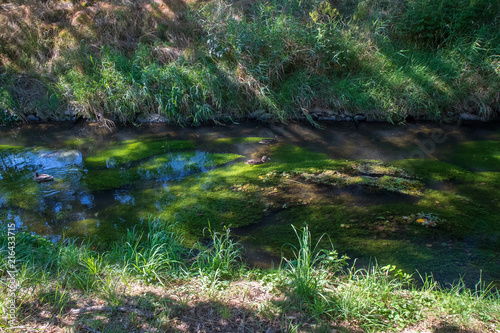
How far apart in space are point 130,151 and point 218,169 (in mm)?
1628

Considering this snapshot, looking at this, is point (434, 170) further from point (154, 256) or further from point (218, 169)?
point (154, 256)

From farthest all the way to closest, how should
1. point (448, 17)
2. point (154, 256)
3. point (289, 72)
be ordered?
point (289, 72) < point (448, 17) < point (154, 256)

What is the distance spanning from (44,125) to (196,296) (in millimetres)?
5820

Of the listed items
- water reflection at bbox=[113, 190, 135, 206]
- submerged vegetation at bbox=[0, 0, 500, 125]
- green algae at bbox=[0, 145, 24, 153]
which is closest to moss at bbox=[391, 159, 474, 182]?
submerged vegetation at bbox=[0, 0, 500, 125]

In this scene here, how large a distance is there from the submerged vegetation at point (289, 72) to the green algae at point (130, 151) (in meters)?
0.82

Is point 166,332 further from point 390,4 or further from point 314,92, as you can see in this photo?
point 390,4

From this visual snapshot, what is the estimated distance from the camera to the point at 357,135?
5344mm

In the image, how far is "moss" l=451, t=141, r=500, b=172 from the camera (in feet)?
13.8

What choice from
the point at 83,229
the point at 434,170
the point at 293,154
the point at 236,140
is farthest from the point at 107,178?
the point at 434,170

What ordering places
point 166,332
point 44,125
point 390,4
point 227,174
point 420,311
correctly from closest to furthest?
1. point 166,332
2. point 420,311
3. point 227,174
4. point 44,125
5. point 390,4

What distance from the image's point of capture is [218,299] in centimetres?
198

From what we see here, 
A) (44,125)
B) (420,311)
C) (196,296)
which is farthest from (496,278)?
(44,125)

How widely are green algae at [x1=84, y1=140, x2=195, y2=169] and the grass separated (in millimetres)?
2479

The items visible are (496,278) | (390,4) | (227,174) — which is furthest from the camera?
(390,4)
